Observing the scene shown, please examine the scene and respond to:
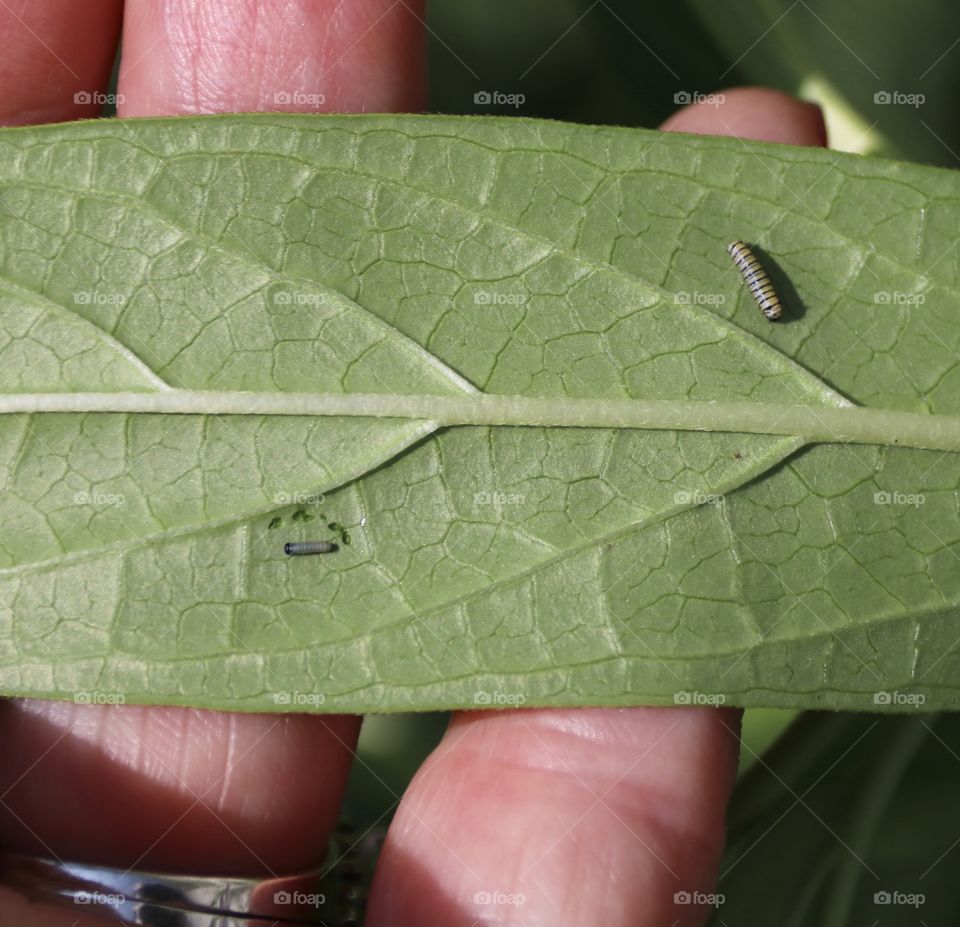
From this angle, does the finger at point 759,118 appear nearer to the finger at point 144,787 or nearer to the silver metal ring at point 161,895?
the finger at point 144,787

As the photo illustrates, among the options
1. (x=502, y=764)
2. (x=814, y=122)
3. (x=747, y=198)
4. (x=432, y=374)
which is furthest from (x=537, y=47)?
(x=502, y=764)

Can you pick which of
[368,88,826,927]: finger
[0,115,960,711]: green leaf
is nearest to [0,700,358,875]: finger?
[368,88,826,927]: finger

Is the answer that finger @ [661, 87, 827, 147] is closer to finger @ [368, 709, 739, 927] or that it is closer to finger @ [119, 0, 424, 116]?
finger @ [119, 0, 424, 116]

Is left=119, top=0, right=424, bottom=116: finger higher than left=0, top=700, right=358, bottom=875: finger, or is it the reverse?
left=119, top=0, right=424, bottom=116: finger

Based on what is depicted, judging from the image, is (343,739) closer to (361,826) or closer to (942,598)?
(361,826)

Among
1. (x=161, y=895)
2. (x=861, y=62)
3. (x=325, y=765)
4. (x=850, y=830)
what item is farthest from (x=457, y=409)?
(x=861, y=62)
